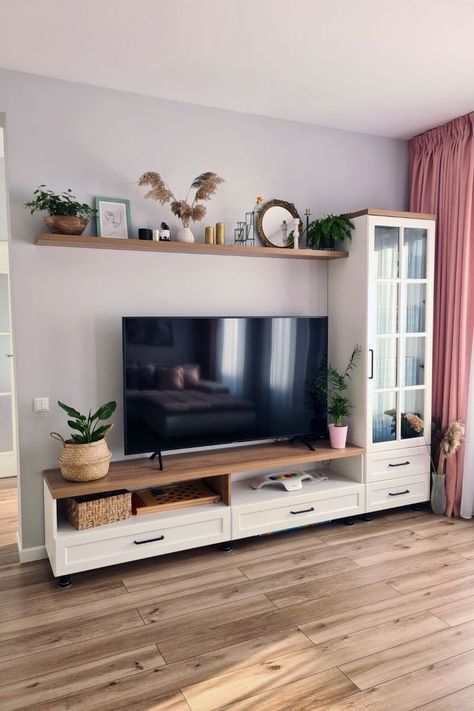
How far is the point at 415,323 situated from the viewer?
3.80 meters

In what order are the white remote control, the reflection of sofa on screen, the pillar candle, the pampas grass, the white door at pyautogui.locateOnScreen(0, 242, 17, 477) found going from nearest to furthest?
the reflection of sofa on screen, the pillar candle, the white remote control, the pampas grass, the white door at pyautogui.locateOnScreen(0, 242, 17, 477)

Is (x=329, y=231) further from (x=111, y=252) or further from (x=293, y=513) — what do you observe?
(x=293, y=513)

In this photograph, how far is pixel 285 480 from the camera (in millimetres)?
3500

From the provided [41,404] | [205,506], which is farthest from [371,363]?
[41,404]

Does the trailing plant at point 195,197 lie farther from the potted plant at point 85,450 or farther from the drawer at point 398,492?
the drawer at point 398,492

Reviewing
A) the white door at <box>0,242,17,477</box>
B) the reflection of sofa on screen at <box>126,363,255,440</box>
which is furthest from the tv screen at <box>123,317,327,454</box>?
the white door at <box>0,242,17,477</box>

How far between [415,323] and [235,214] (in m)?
1.44

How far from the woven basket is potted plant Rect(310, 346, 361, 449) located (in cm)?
151

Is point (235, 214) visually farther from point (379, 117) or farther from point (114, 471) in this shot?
point (114, 471)

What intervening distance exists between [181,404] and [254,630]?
52.2 inches

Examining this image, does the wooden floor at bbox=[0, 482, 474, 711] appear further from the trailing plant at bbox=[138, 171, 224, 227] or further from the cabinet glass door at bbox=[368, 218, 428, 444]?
the trailing plant at bbox=[138, 171, 224, 227]

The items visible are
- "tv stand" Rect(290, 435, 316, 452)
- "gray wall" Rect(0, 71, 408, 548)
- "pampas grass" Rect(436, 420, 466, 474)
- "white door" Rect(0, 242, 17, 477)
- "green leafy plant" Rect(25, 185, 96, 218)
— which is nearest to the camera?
"green leafy plant" Rect(25, 185, 96, 218)

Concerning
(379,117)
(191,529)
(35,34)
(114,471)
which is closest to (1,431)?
(114,471)

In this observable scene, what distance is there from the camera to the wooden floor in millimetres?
2021
